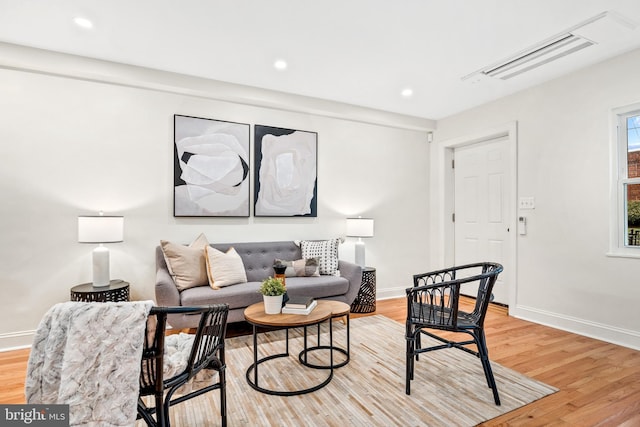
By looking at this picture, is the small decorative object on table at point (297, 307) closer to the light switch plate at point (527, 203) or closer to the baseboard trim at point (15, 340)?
the baseboard trim at point (15, 340)

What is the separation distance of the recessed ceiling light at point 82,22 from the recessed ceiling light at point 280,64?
1.47m

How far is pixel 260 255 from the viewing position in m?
3.67

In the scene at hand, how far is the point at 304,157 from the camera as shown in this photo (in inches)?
162

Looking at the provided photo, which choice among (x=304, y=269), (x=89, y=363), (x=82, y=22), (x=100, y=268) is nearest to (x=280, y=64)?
(x=82, y=22)

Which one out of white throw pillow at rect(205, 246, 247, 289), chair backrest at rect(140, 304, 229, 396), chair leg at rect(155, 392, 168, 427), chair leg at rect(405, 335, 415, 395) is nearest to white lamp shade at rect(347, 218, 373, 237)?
white throw pillow at rect(205, 246, 247, 289)

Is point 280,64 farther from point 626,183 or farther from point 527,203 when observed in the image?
point 626,183

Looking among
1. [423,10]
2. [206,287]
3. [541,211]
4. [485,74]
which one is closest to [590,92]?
[485,74]

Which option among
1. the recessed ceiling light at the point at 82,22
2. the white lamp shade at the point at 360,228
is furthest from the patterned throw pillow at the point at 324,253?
the recessed ceiling light at the point at 82,22

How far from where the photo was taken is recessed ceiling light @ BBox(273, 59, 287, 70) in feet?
10.3

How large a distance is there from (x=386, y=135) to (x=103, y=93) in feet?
11.1

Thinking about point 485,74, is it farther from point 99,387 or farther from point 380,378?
point 99,387

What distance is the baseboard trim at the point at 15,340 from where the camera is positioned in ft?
9.25

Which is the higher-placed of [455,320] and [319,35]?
[319,35]

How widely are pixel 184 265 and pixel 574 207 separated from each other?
381cm
